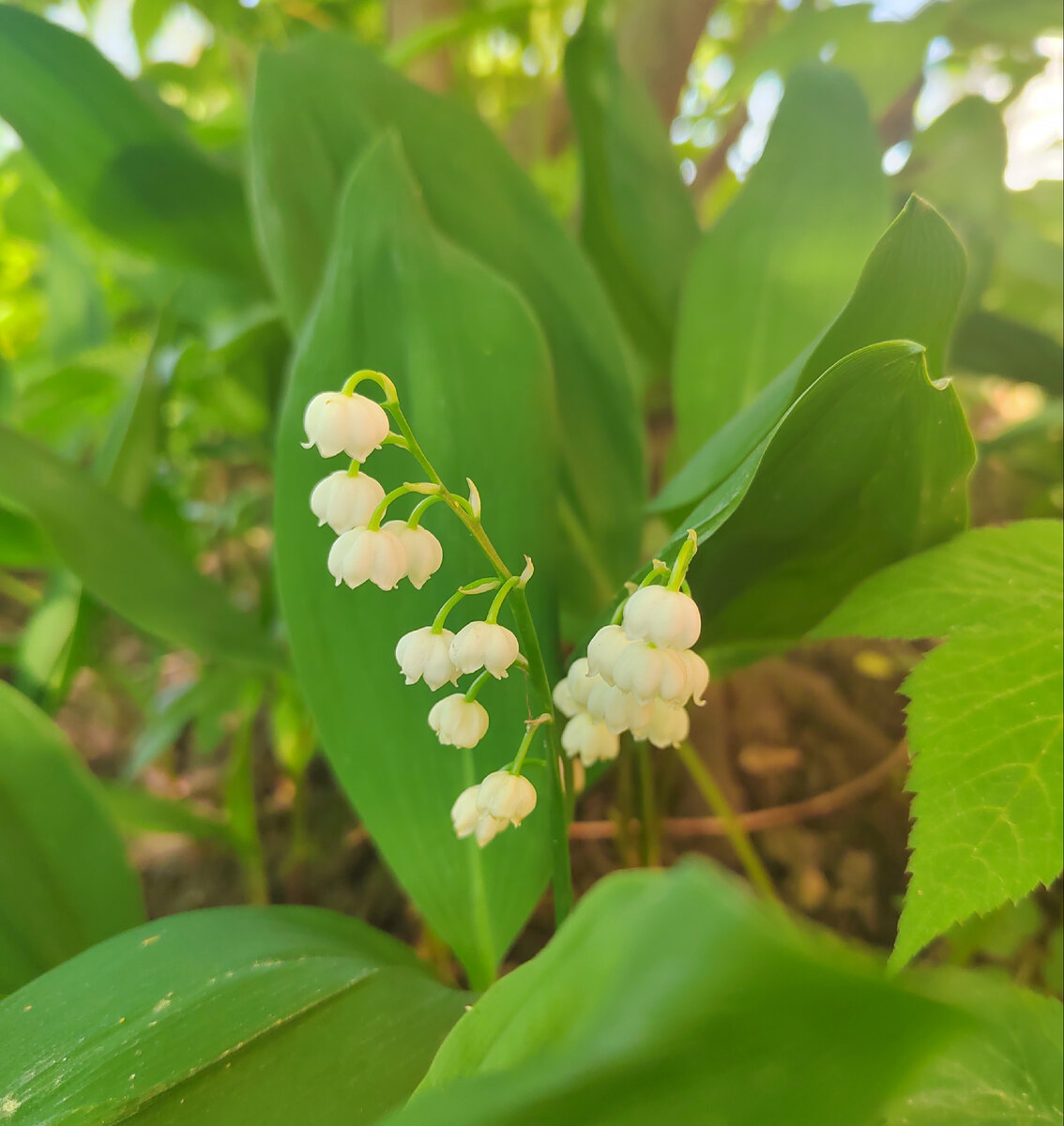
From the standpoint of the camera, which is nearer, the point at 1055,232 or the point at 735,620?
the point at 735,620

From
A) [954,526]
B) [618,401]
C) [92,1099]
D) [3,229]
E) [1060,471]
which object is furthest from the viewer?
[3,229]

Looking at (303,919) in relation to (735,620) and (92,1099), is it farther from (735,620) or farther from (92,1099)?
(735,620)

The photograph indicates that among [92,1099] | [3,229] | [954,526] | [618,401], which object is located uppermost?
[3,229]

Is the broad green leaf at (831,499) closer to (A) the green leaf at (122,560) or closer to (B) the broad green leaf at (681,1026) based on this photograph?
(B) the broad green leaf at (681,1026)

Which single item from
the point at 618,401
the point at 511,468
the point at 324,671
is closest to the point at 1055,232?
the point at 618,401

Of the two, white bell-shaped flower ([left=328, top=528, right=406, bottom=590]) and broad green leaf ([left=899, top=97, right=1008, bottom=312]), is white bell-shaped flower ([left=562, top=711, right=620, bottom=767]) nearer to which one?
white bell-shaped flower ([left=328, top=528, right=406, bottom=590])

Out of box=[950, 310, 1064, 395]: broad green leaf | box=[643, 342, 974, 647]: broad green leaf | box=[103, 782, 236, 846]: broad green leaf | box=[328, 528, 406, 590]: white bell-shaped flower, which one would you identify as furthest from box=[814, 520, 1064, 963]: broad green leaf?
box=[103, 782, 236, 846]: broad green leaf

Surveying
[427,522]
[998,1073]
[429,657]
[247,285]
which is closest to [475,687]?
[429,657]
